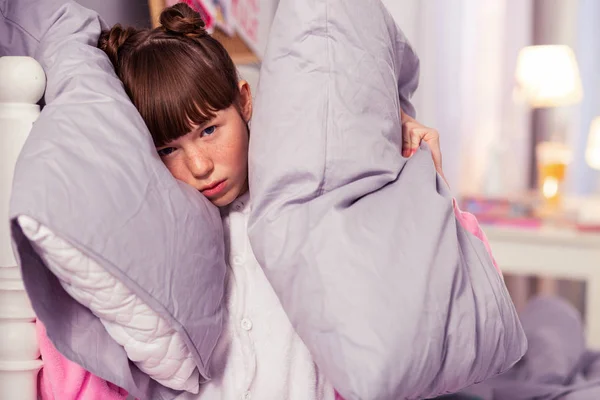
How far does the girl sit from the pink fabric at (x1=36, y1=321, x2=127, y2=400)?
0.12 m

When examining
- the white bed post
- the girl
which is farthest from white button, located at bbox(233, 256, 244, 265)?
the white bed post

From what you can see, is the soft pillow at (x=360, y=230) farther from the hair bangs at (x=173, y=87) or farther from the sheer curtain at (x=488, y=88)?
the sheer curtain at (x=488, y=88)

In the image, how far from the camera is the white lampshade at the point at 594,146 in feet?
7.72

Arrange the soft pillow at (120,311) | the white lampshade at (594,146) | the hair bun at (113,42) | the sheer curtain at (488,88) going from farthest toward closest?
the sheer curtain at (488,88), the white lampshade at (594,146), the hair bun at (113,42), the soft pillow at (120,311)

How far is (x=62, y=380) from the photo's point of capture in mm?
730

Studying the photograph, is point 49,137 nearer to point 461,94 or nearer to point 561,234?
point 561,234

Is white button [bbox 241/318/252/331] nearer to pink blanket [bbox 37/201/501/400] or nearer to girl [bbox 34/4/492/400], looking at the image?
girl [bbox 34/4/492/400]

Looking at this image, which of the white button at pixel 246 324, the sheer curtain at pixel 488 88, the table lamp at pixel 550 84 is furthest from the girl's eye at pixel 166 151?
the sheer curtain at pixel 488 88

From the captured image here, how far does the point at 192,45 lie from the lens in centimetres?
85

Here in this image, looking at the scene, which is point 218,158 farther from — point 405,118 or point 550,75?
point 550,75

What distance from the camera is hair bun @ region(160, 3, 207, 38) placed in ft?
2.81

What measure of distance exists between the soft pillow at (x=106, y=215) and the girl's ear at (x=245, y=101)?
191 mm

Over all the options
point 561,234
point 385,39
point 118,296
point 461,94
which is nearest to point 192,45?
point 385,39

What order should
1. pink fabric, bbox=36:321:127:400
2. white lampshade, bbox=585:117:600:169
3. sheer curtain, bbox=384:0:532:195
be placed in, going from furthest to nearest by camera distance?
sheer curtain, bbox=384:0:532:195 → white lampshade, bbox=585:117:600:169 → pink fabric, bbox=36:321:127:400
